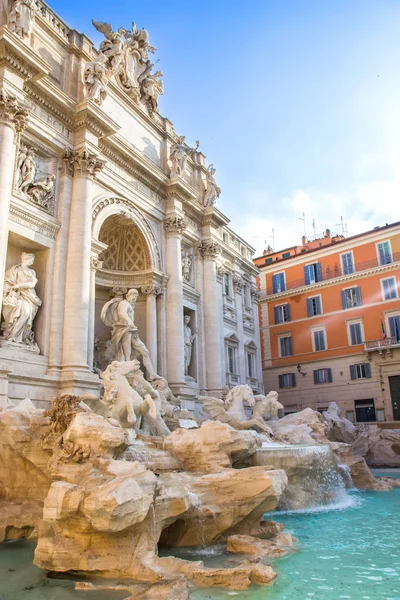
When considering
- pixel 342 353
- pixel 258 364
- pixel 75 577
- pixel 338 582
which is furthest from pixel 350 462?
pixel 342 353

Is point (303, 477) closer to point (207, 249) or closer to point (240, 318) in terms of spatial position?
point (207, 249)

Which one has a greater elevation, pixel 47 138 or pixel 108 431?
pixel 47 138

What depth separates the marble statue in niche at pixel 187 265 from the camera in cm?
1953

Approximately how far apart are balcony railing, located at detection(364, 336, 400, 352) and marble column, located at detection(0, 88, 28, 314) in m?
20.1

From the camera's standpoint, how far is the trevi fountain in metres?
5.80

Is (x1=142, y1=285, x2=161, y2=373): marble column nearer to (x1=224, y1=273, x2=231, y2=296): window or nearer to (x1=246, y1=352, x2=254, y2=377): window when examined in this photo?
(x1=224, y1=273, x2=231, y2=296): window

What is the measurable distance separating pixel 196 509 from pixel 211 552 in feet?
1.95

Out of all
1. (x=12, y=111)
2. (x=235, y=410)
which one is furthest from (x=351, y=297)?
(x=12, y=111)

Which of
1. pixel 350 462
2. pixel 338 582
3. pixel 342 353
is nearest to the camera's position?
pixel 338 582

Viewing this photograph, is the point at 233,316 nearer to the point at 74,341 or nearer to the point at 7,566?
the point at 74,341

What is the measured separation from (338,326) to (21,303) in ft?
66.9

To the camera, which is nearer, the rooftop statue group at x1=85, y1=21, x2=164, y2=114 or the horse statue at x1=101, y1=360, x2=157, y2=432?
the horse statue at x1=101, y1=360, x2=157, y2=432

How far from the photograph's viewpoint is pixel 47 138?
13258 mm

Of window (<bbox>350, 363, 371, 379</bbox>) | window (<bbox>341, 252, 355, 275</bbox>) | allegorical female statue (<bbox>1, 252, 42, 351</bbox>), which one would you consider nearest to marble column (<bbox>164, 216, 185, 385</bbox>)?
allegorical female statue (<bbox>1, 252, 42, 351</bbox>)
